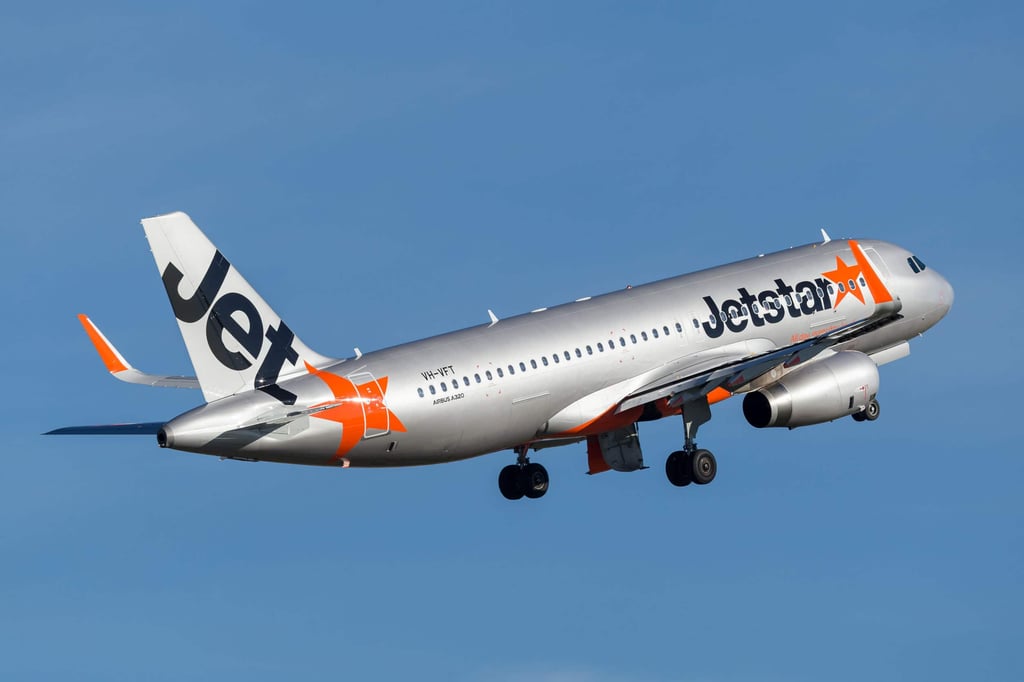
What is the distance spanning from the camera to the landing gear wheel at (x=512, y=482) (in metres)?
67.3

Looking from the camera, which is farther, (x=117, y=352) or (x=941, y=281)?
(x=941, y=281)

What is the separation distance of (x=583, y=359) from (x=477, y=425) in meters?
4.47

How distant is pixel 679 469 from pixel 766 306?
6504 millimetres

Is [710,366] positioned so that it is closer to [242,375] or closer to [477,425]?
[477,425]

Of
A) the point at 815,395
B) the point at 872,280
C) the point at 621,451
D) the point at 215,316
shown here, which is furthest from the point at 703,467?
the point at 215,316

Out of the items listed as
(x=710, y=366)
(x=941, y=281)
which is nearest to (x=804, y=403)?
(x=710, y=366)

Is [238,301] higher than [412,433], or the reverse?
[238,301]

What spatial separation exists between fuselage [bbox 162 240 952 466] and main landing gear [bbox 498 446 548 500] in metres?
3.82

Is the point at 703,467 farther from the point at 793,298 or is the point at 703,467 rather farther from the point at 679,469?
the point at 793,298

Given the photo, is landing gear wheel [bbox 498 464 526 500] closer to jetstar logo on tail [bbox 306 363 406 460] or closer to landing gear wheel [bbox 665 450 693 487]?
landing gear wheel [bbox 665 450 693 487]

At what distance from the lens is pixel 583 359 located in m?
62.6

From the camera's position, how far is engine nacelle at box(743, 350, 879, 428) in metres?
64.4

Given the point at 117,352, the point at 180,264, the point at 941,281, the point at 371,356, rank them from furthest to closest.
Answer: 1. the point at 941,281
2. the point at 117,352
3. the point at 371,356
4. the point at 180,264

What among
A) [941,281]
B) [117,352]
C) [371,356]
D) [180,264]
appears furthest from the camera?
[941,281]
